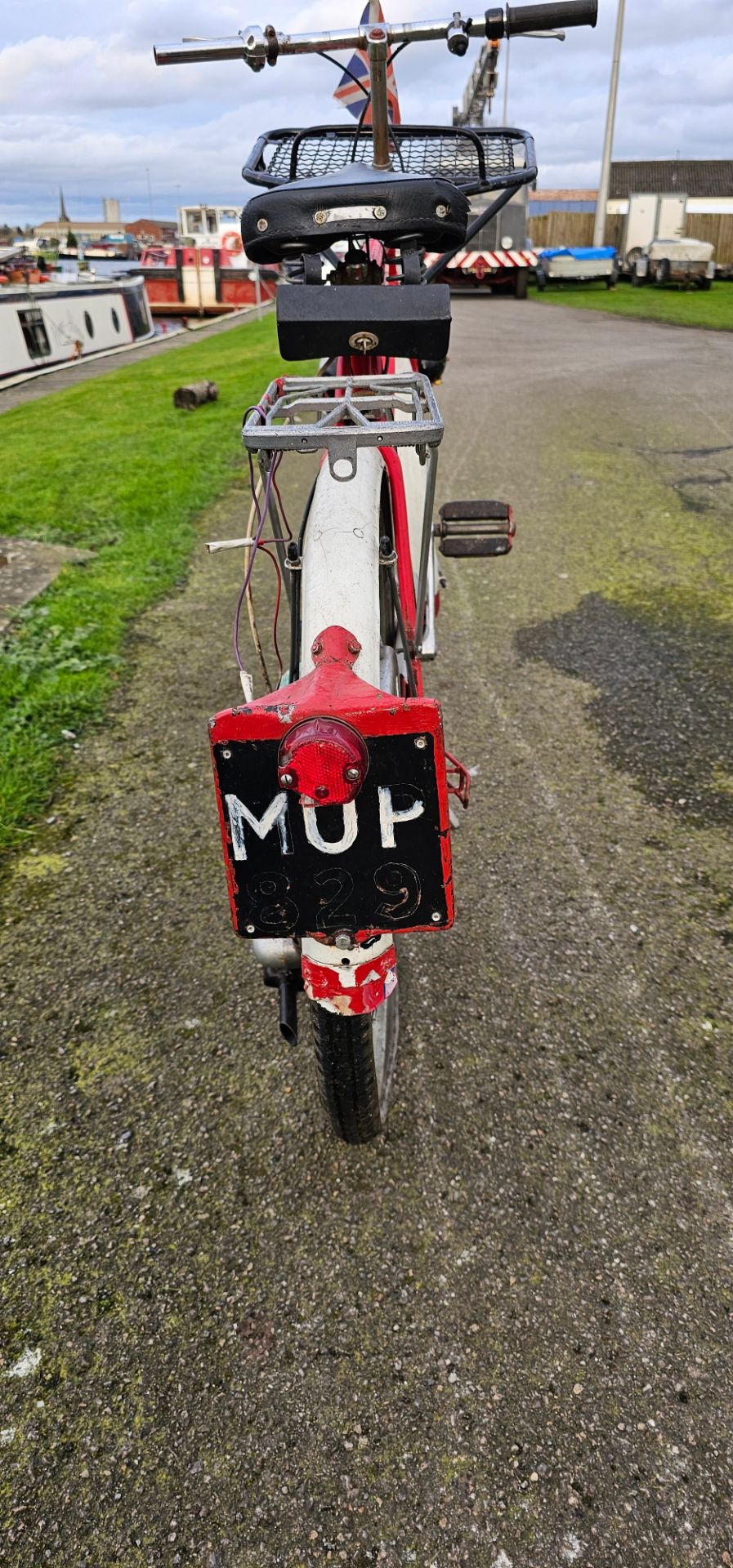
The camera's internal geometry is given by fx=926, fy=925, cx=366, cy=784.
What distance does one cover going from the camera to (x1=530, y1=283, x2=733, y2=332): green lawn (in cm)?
1672

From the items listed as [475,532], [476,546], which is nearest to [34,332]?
[475,532]

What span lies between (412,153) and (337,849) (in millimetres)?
2668

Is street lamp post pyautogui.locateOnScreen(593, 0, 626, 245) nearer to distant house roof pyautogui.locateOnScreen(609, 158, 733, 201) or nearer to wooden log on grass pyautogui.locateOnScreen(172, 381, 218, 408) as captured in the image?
distant house roof pyautogui.locateOnScreen(609, 158, 733, 201)

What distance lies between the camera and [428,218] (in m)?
2.29

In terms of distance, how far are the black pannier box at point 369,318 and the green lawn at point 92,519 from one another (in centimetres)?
204

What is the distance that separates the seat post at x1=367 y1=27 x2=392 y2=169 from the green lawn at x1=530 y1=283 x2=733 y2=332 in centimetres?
1492

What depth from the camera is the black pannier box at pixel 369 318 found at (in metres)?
2.21

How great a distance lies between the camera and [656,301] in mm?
20109

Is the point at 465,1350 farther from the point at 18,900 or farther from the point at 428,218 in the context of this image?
the point at 428,218

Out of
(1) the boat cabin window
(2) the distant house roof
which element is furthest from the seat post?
(2) the distant house roof

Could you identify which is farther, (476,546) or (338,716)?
(476,546)

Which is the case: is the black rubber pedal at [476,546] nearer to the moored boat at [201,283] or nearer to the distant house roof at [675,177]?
the moored boat at [201,283]

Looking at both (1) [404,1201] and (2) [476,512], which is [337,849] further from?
(2) [476,512]

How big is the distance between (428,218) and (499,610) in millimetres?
2965
